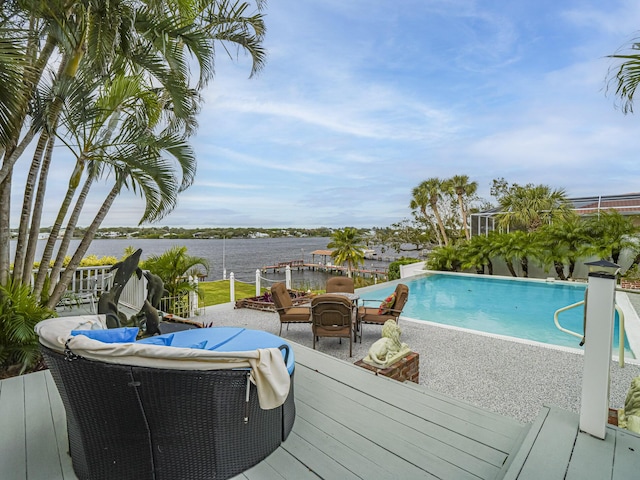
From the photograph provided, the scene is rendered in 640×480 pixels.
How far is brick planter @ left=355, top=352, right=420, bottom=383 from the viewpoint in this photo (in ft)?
11.1

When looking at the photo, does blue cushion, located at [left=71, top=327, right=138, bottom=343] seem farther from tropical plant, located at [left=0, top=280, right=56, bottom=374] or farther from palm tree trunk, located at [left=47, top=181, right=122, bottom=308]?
palm tree trunk, located at [left=47, top=181, right=122, bottom=308]

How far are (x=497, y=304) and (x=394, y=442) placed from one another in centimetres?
941

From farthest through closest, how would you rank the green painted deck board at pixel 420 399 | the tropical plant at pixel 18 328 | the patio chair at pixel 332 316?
the patio chair at pixel 332 316 < the tropical plant at pixel 18 328 < the green painted deck board at pixel 420 399

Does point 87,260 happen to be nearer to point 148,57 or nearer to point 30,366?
point 30,366

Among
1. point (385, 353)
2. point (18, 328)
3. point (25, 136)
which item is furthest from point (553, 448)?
point (25, 136)

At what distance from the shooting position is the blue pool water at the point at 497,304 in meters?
7.42

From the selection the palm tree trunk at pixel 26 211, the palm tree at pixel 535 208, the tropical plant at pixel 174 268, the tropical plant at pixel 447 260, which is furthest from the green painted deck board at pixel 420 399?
the palm tree at pixel 535 208

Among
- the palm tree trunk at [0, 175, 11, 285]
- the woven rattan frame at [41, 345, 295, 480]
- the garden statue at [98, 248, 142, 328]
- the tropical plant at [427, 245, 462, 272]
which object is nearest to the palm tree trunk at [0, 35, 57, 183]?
the palm tree trunk at [0, 175, 11, 285]

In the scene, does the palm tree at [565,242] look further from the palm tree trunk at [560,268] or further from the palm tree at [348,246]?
the palm tree at [348,246]

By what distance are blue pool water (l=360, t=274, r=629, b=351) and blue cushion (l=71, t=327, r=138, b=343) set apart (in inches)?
281

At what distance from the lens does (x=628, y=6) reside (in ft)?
20.2

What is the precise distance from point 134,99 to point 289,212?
26912mm

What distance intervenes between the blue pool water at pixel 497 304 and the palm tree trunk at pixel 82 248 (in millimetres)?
6919

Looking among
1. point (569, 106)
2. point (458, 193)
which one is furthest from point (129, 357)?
point (458, 193)
